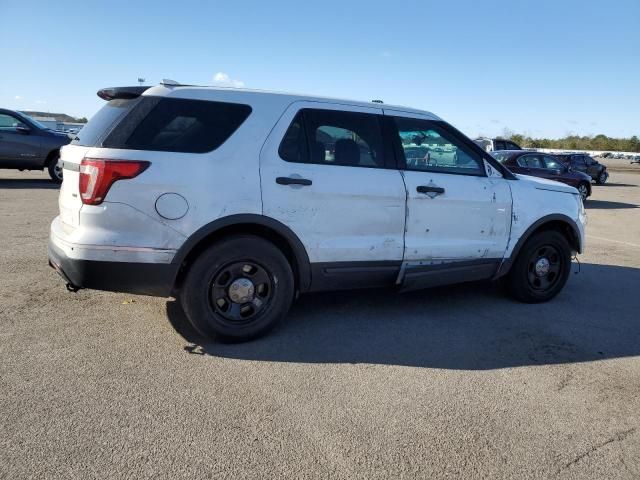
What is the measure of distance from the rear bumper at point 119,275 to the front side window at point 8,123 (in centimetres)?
1105

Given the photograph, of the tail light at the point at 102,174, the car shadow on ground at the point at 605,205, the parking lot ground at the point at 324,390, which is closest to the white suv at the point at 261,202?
the tail light at the point at 102,174

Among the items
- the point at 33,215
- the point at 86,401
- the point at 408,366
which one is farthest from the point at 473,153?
the point at 33,215

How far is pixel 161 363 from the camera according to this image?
3.54m

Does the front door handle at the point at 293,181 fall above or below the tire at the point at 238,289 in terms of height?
above

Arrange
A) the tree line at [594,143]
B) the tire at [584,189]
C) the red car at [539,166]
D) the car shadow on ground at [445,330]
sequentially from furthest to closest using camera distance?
the tree line at [594,143], the tire at [584,189], the red car at [539,166], the car shadow on ground at [445,330]

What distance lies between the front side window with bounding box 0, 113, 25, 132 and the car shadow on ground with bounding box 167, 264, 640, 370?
10.7 metres

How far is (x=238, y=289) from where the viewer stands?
388cm

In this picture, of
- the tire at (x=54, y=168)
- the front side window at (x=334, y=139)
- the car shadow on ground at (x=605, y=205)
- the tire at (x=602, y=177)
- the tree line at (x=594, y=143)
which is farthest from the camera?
the tree line at (x=594, y=143)

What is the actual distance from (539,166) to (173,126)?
48.2 ft

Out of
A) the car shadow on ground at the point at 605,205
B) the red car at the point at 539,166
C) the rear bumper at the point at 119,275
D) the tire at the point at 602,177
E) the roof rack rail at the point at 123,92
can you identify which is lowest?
the car shadow on ground at the point at 605,205

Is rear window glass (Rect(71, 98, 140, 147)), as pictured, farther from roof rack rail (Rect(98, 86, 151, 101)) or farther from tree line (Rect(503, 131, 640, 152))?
tree line (Rect(503, 131, 640, 152))

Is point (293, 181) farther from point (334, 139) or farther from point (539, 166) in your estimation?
point (539, 166)

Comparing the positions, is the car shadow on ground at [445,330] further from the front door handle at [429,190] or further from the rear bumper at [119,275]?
the front door handle at [429,190]

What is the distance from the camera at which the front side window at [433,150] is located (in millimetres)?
4496
